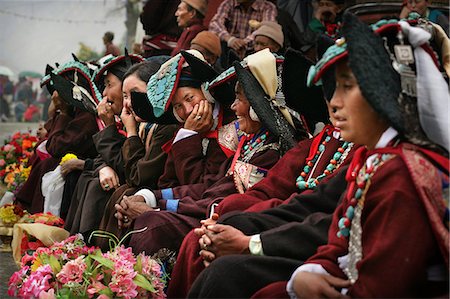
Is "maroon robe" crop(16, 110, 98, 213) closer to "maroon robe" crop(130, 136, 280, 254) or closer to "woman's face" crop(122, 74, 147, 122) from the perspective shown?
"woman's face" crop(122, 74, 147, 122)

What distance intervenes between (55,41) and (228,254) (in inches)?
428

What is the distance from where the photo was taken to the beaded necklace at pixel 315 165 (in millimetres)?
4208

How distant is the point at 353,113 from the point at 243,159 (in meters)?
1.82

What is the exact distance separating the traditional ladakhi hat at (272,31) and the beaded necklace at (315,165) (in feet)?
11.0

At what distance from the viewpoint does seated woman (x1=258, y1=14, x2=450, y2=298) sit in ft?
9.60

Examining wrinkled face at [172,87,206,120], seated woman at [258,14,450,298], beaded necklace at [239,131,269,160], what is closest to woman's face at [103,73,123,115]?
wrinkled face at [172,87,206,120]

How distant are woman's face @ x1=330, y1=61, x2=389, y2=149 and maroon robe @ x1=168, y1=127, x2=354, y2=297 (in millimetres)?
1056

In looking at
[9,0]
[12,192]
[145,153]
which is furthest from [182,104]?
[9,0]

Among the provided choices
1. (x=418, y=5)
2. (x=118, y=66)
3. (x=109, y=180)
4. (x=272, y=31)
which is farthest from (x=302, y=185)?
(x=272, y=31)

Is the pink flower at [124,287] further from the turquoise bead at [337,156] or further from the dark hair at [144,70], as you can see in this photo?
the dark hair at [144,70]

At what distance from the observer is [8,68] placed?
14.6 metres

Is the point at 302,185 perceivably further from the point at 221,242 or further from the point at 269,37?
the point at 269,37

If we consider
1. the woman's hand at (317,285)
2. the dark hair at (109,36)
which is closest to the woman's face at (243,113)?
the woman's hand at (317,285)

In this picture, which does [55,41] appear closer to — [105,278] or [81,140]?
[81,140]
